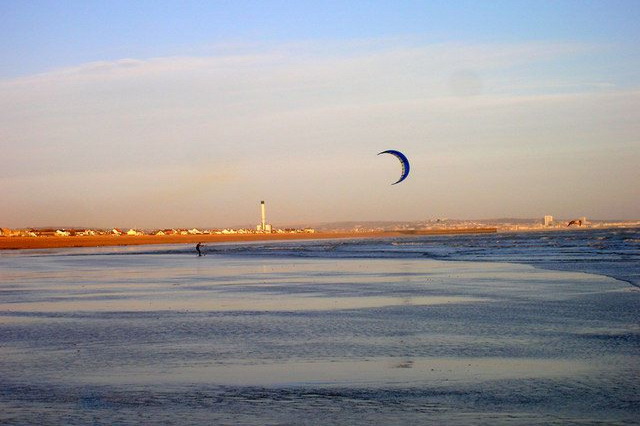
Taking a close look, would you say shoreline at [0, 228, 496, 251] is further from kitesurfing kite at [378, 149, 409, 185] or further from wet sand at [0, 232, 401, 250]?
kitesurfing kite at [378, 149, 409, 185]

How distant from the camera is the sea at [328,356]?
7555 millimetres

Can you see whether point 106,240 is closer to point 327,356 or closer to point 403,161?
point 403,161

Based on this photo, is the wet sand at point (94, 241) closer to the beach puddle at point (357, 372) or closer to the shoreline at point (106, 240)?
the shoreline at point (106, 240)

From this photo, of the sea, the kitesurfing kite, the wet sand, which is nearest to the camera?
the sea

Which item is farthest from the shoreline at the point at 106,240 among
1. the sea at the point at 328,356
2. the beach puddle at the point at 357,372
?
the beach puddle at the point at 357,372

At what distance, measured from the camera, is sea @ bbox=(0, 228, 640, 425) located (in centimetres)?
755

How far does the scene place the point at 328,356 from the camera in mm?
10281

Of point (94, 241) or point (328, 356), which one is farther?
point (94, 241)

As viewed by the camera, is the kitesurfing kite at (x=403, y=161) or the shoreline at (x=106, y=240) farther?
the shoreline at (x=106, y=240)

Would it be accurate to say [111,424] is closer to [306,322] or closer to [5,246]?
[306,322]

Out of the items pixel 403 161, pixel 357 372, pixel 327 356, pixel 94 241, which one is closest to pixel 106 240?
pixel 94 241

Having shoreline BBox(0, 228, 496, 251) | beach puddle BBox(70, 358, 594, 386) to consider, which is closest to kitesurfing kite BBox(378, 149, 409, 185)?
shoreline BBox(0, 228, 496, 251)

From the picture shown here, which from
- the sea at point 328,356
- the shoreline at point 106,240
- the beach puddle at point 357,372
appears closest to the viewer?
the sea at point 328,356

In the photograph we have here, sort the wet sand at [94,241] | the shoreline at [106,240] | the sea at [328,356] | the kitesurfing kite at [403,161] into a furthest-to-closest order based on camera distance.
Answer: the shoreline at [106,240] < the wet sand at [94,241] < the kitesurfing kite at [403,161] < the sea at [328,356]
